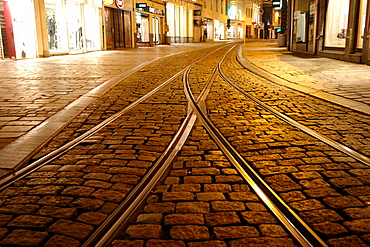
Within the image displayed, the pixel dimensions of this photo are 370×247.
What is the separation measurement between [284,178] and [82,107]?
451cm

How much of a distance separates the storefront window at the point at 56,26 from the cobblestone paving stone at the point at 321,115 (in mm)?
14991

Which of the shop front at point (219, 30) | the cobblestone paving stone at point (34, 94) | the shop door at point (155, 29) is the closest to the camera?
the cobblestone paving stone at point (34, 94)

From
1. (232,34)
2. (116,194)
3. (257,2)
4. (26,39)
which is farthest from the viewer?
(257,2)

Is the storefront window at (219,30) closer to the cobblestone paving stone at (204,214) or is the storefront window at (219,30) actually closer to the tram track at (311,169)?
the tram track at (311,169)

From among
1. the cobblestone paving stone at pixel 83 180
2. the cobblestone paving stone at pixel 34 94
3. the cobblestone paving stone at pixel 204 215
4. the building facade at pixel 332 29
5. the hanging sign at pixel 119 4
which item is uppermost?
the hanging sign at pixel 119 4

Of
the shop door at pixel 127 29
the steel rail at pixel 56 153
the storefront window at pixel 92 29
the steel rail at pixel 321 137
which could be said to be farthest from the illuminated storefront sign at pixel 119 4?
the steel rail at pixel 321 137

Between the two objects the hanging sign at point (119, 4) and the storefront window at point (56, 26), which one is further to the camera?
the hanging sign at point (119, 4)

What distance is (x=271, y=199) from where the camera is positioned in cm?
A: 293

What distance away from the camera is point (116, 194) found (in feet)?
10.1

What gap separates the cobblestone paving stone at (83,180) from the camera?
2.53 m

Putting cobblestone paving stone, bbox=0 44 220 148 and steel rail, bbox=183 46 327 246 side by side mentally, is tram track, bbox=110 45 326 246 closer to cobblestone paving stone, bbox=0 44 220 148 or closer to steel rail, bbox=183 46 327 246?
steel rail, bbox=183 46 327 246

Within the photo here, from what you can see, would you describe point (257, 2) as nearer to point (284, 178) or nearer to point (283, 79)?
point (283, 79)

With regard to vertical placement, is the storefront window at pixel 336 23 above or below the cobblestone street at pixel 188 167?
above

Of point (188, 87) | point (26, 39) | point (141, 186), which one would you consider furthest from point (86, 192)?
point (26, 39)
